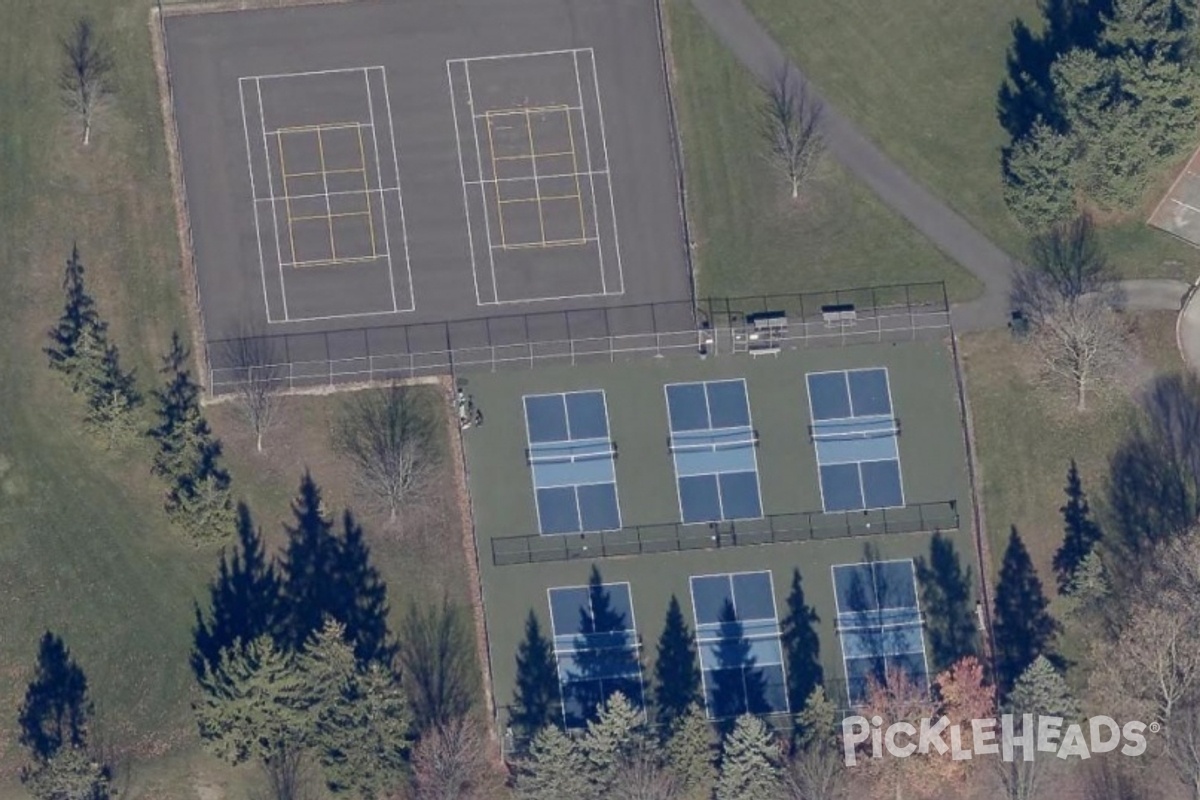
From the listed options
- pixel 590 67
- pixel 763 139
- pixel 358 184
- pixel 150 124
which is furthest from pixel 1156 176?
pixel 150 124

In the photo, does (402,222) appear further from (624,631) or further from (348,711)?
(348,711)

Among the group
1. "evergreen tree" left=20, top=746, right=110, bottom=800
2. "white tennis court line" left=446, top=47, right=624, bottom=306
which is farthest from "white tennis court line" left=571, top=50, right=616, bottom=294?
"evergreen tree" left=20, top=746, right=110, bottom=800

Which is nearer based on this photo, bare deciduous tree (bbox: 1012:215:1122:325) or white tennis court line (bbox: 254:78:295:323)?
white tennis court line (bbox: 254:78:295:323)

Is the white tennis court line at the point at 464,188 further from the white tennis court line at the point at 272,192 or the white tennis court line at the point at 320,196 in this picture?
the white tennis court line at the point at 272,192

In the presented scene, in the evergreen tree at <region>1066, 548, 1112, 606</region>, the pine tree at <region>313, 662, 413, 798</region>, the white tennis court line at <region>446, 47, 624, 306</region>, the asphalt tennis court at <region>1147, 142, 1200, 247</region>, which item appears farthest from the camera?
the asphalt tennis court at <region>1147, 142, 1200, 247</region>

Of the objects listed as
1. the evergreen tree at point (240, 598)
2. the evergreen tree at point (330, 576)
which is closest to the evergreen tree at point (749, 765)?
the evergreen tree at point (330, 576)
